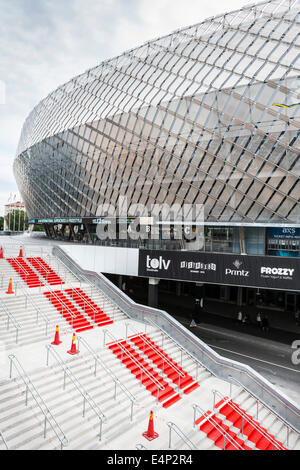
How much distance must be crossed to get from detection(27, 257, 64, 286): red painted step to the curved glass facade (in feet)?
43.2

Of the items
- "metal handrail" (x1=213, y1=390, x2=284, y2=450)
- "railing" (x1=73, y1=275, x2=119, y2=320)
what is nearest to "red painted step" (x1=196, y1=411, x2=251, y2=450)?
"metal handrail" (x1=213, y1=390, x2=284, y2=450)

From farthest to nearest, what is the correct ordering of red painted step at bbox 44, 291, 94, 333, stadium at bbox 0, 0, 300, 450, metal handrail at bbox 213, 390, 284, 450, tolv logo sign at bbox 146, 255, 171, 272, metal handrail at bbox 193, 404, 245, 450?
tolv logo sign at bbox 146, 255, 171, 272 < red painted step at bbox 44, 291, 94, 333 < stadium at bbox 0, 0, 300, 450 < metal handrail at bbox 213, 390, 284, 450 < metal handrail at bbox 193, 404, 245, 450

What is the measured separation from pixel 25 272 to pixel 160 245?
1019 centimetres

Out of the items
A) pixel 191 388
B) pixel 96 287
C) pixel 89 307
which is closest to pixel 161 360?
pixel 191 388

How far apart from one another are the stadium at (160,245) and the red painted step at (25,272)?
0.42 ft

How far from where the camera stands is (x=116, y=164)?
34.5 meters

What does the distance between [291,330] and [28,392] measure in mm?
21595

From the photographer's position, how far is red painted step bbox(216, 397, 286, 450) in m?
10.1

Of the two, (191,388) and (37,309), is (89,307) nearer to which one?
(37,309)

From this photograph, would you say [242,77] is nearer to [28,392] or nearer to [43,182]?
[28,392]

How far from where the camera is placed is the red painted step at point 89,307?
58.0 feet

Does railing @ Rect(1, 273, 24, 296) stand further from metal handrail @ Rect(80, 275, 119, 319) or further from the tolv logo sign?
the tolv logo sign

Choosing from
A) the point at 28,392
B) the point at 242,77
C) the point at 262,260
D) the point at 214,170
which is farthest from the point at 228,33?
the point at 28,392

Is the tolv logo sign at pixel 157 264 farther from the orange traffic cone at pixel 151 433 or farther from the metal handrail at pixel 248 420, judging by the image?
the orange traffic cone at pixel 151 433
